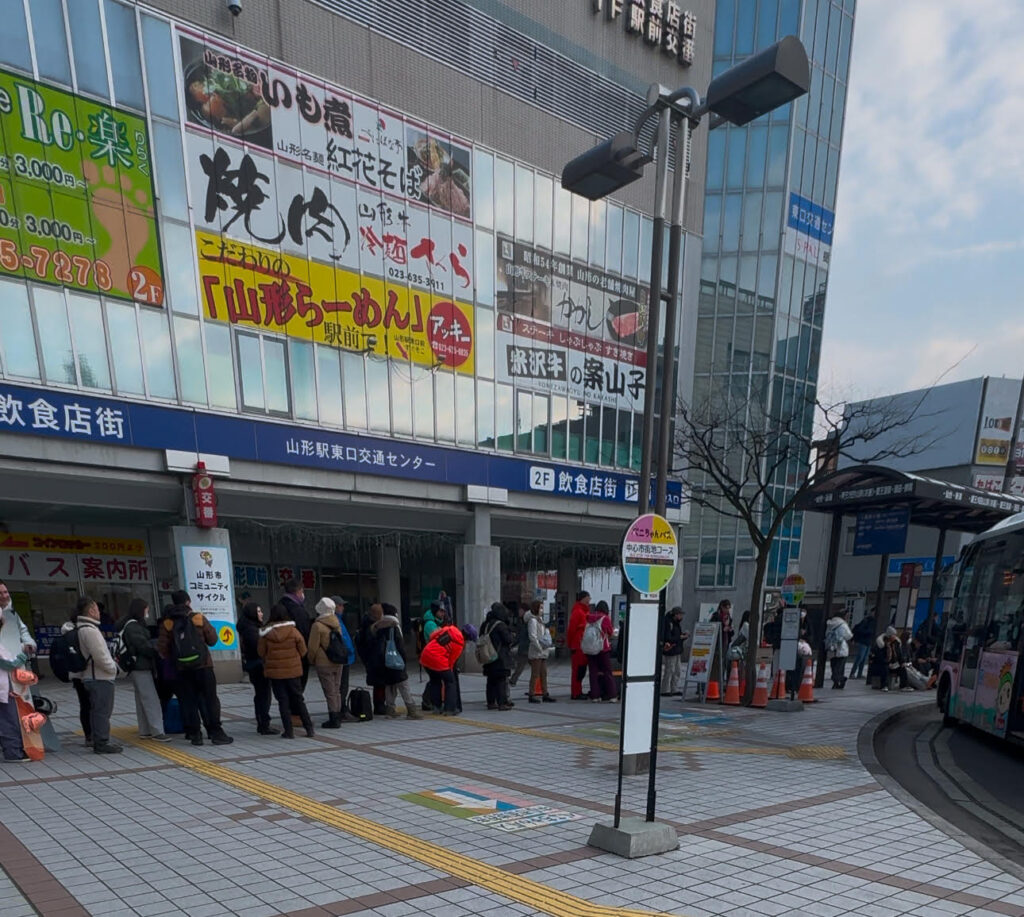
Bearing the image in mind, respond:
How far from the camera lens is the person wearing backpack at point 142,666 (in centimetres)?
866

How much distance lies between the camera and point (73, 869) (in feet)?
15.9

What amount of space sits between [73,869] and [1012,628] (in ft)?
32.8

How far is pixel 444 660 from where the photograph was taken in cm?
1111

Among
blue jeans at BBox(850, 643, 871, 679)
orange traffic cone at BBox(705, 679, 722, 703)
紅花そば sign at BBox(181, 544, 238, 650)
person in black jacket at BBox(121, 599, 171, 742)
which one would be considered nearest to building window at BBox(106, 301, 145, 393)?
紅花そば sign at BBox(181, 544, 238, 650)

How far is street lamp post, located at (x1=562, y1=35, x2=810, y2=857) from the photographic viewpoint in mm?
4945

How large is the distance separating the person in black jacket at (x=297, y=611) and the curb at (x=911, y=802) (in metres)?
6.62

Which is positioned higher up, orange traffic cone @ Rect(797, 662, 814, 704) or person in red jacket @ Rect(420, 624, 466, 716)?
person in red jacket @ Rect(420, 624, 466, 716)

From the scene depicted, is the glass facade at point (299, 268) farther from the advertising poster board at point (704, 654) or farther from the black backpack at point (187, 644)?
the advertising poster board at point (704, 654)

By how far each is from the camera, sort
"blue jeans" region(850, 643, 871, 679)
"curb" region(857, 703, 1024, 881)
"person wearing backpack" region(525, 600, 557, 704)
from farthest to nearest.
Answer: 1. "blue jeans" region(850, 643, 871, 679)
2. "person wearing backpack" region(525, 600, 557, 704)
3. "curb" region(857, 703, 1024, 881)

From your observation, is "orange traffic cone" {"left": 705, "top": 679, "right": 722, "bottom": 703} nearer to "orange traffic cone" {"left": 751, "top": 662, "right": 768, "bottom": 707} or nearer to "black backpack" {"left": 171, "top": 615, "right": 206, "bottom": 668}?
"orange traffic cone" {"left": 751, "top": 662, "right": 768, "bottom": 707}

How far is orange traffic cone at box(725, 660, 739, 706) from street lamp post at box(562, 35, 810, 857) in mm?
8238

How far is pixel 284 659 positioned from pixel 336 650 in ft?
2.79

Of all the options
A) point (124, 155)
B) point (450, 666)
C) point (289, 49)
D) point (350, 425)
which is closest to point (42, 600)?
point (350, 425)

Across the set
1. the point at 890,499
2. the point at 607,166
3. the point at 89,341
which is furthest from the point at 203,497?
the point at 890,499
